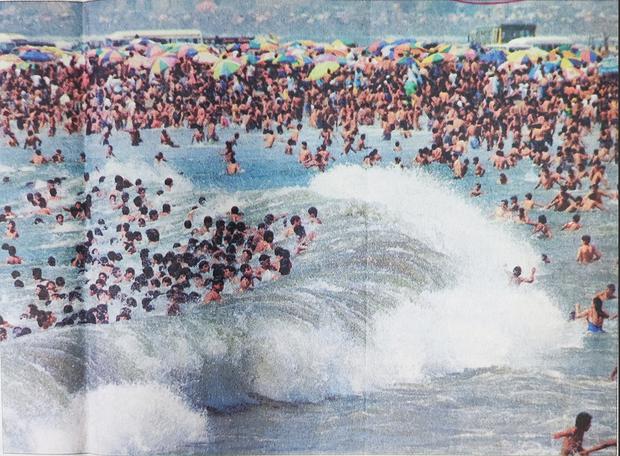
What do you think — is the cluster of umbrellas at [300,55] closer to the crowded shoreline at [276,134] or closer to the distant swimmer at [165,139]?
the crowded shoreline at [276,134]

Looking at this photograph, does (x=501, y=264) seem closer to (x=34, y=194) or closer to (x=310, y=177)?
(x=310, y=177)

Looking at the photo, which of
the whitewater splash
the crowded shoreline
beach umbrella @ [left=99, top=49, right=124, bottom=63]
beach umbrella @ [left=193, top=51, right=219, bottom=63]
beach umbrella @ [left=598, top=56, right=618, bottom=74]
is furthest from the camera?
beach umbrella @ [left=99, top=49, right=124, bottom=63]

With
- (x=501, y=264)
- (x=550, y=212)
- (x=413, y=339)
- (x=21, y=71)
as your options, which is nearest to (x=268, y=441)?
(x=413, y=339)

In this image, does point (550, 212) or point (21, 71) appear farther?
point (21, 71)

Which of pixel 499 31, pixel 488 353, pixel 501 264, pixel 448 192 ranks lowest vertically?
pixel 488 353

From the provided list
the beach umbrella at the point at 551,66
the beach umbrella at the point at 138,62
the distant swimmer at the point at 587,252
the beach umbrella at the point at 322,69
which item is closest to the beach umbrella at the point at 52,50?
the beach umbrella at the point at 138,62

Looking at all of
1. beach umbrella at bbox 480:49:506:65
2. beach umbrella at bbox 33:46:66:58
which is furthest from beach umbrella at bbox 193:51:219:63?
beach umbrella at bbox 480:49:506:65

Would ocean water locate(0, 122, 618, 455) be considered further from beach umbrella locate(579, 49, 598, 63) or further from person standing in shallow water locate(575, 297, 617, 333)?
beach umbrella locate(579, 49, 598, 63)
